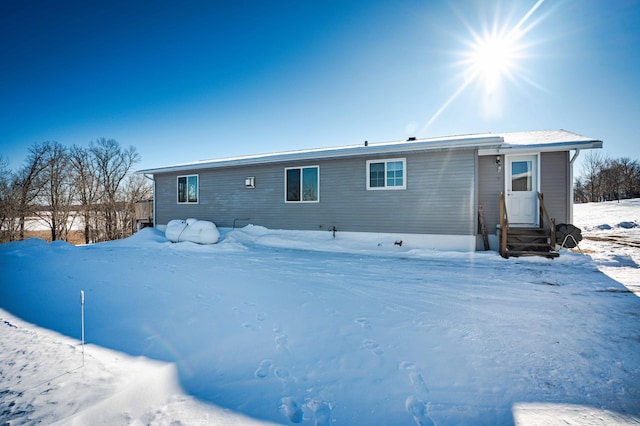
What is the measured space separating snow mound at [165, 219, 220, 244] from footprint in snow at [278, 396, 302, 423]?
28.9 feet

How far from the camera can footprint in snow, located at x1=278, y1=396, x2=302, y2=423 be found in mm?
1714

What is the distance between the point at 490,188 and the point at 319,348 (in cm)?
795

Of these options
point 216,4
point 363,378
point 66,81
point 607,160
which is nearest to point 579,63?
point 216,4

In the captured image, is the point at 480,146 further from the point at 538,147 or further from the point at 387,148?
the point at 387,148

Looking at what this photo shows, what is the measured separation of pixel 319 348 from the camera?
8.45ft

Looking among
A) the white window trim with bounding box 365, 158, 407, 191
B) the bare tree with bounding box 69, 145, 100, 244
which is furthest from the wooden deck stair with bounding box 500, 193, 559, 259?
the bare tree with bounding box 69, 145, 100, 244

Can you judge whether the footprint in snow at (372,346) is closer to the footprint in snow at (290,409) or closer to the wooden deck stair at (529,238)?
the footprint in snow at (290,409)

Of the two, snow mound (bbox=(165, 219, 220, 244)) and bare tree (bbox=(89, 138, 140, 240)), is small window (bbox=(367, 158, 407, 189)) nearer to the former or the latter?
snow mound (bbox=(165, 219, 220, 244))

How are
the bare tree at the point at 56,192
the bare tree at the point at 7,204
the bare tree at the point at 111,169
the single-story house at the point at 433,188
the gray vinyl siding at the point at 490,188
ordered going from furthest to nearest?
the bare tree at the point at 111,169 < the bare tree at the point at 56,192 < the bare tree at the point at 7,204 < the gray vinyl siding at the point at 490,188 < the single-story house at the point at 433,188

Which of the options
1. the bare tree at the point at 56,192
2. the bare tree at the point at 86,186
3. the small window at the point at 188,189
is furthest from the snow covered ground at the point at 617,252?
the bare tree at the point at 86,186

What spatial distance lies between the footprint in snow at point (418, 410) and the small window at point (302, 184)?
7.98m

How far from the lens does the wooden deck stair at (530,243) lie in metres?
6.94

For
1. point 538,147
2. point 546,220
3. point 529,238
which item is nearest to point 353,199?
point 529,238

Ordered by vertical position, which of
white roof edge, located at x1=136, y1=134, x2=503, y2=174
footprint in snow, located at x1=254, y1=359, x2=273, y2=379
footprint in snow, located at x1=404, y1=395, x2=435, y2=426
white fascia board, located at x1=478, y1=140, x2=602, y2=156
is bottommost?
footprint in snow, located at x1=404, y1=395, x2=435, y2=426
